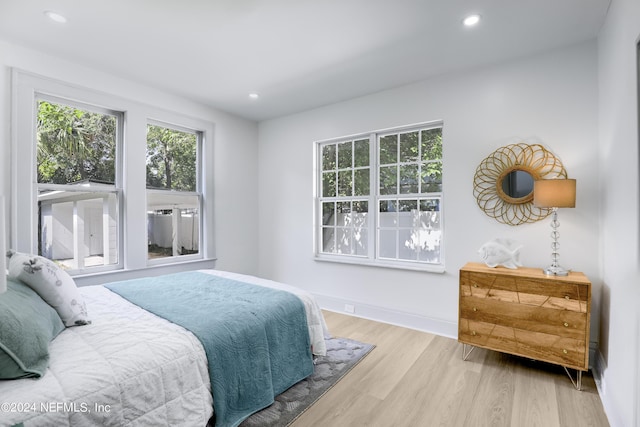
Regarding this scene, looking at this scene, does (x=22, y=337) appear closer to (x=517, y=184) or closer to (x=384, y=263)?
A: (x=384, y=263)

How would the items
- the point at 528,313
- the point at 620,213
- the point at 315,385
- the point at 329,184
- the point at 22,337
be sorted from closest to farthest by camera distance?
the point at 22,337 < the point at 620,213 < the point at 315,385 < the point at 528,313 < the point at 329,184

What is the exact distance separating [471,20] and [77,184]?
3.78 m

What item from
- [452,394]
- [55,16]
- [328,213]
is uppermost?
[55,16]

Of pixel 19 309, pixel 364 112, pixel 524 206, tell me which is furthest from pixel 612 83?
pixel 19 309

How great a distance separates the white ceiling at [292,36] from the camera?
6.93ft

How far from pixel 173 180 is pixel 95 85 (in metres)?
1.22

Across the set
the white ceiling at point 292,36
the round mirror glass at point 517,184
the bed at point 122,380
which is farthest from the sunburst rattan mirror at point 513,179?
the bed at point 122,380

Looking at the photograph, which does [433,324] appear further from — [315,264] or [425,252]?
[315,264]

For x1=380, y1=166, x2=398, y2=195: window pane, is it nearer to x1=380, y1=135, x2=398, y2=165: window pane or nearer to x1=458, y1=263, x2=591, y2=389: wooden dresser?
x1=380, y1=135, x2=398, y2=165: window pane

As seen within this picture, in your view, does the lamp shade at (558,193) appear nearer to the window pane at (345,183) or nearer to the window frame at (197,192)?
the window pane at (345,183)

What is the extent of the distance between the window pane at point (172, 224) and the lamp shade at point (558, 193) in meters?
3.72

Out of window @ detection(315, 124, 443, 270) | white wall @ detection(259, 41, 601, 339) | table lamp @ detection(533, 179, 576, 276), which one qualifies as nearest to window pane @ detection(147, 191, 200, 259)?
white wall @ detection(259, 41, 601, 339)

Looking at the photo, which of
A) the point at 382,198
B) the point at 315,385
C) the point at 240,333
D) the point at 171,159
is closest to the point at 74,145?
the point at 171,159

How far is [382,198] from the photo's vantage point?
365 centimetres
